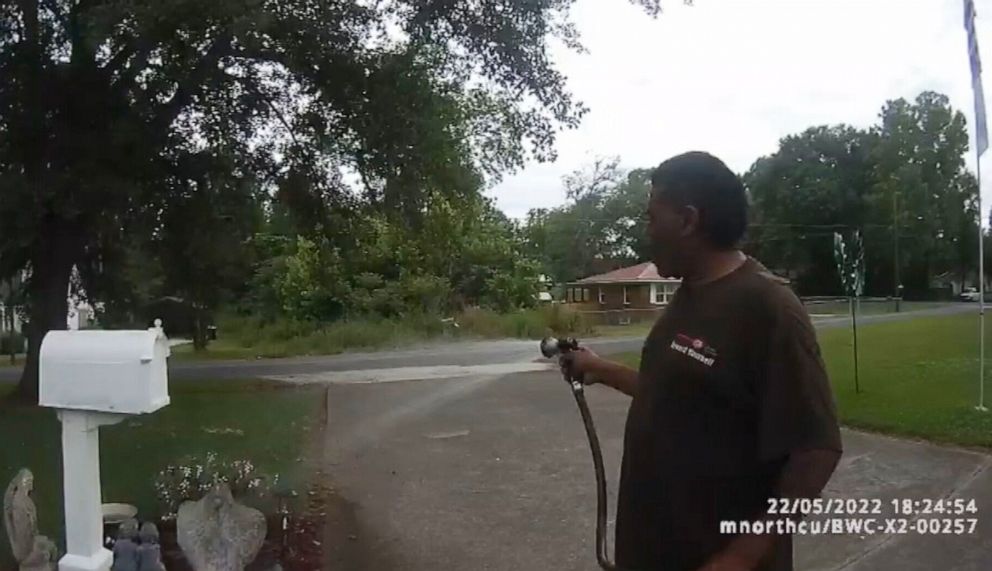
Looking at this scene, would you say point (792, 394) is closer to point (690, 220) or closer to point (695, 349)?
point (695, 349)

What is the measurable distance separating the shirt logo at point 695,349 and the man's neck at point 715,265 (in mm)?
132

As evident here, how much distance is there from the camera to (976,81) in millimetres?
8250

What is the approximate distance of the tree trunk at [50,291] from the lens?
11.5m

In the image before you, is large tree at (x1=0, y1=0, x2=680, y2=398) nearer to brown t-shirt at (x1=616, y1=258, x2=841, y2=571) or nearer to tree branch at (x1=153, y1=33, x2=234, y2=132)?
tree branch at (x1=153, y1=33, x2=234, y2=132)

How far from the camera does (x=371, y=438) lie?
346 inches

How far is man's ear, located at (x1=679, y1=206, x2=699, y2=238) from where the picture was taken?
1869 millimetres

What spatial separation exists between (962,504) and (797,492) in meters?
4.41

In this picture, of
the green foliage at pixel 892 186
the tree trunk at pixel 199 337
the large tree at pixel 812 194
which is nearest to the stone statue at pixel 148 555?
the tree trunk at pixel 199 337

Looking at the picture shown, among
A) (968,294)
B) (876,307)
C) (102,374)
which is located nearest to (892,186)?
(876,307)

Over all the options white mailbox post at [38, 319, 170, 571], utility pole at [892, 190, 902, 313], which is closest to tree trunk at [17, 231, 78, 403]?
white mailbox post at [38, 319, 170, 571]

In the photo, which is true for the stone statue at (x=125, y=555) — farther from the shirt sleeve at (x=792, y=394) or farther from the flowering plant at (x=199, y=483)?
the shirt sleeve at (x=792, y=394)

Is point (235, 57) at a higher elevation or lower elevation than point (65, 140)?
higher

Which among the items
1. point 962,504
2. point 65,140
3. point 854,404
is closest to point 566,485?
point 962,504

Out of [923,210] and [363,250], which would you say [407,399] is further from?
[923,210]
